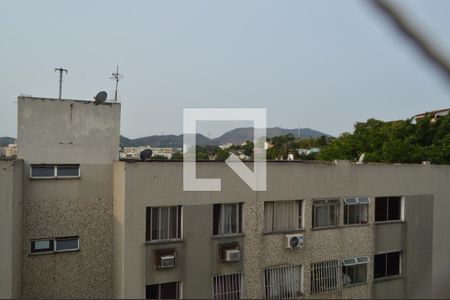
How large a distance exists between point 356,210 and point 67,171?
324 inches

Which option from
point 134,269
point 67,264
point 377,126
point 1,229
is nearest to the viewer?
point 1,229

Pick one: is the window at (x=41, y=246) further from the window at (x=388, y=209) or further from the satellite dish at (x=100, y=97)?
the window at (x=388, y=209)

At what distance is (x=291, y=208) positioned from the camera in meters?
11.7

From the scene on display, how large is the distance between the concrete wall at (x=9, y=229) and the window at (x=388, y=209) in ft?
32.5

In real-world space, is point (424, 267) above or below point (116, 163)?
below

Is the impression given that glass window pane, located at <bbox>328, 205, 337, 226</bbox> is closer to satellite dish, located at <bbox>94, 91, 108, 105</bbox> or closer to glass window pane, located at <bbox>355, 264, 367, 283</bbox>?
glass window pane, located at <bbox>355, 264, 367, 283</bbox>

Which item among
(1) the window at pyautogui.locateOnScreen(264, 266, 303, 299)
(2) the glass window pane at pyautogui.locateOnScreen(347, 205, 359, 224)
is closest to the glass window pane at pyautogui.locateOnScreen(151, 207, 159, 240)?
→ (1) the window at pyautogui.locateOnScreen(264, 266, 303, 299)

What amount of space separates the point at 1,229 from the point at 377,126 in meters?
27.7

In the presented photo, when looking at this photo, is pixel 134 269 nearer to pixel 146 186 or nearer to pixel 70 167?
pixel 146 186

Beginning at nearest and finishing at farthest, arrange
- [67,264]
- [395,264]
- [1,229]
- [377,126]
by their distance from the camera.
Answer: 1. [1,229]
2. [67,264]
3. [395,264]
4. [377,126]

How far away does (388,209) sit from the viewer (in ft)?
43.3

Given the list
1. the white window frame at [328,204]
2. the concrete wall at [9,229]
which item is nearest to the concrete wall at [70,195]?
the concrete wall at [9,229]

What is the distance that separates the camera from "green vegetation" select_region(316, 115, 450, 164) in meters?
23.2

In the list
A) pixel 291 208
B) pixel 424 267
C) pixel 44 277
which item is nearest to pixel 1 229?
pixel 44 277
